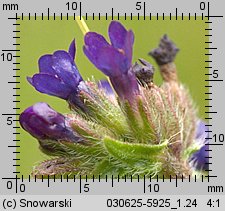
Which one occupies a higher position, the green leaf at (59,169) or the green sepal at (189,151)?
the green sepal at (189,151)

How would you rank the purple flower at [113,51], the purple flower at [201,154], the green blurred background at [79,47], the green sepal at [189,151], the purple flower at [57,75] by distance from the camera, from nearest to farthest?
1. the purple flower at [113,51]
2. the purple flower at [57,75]
3. the green sepal at [189,151]
4. the purple flower at [201,154]
5. the green blurred background at [79,47]

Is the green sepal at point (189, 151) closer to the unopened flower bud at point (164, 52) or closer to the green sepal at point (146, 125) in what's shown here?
the green sepal at point (146, 125)

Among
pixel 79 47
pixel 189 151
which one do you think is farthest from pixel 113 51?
pixel 79 47

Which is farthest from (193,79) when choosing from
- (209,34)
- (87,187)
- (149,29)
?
(87,187)

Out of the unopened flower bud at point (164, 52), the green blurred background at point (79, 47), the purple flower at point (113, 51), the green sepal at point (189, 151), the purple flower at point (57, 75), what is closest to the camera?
the purple flower at point (113, 51)

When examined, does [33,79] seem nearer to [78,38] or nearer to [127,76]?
[127,76]

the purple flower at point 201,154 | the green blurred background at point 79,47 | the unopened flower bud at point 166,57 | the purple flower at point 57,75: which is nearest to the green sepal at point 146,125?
the purple flower at point 57,75

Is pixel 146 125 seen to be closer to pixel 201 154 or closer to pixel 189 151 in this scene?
pixel 189 151
